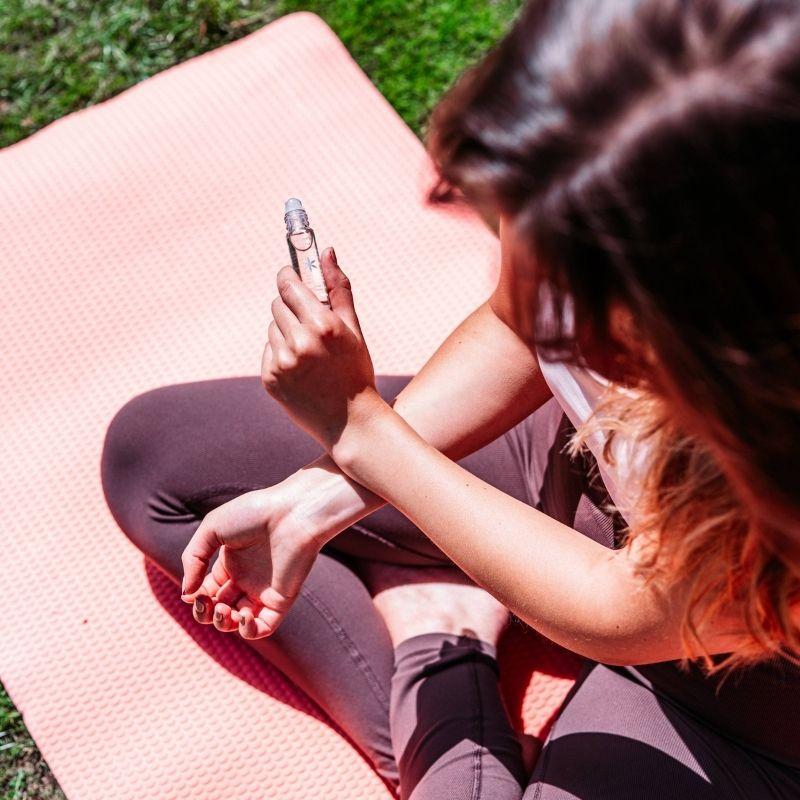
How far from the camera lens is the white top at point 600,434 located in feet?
2.77

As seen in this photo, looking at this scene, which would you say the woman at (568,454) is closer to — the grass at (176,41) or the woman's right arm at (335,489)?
the woman's right arm at (335,489)

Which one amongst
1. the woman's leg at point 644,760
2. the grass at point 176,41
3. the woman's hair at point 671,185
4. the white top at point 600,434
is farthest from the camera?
the grass at point 176,41

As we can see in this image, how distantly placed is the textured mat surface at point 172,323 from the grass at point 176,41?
0.20 m

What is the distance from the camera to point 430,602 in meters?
1.25

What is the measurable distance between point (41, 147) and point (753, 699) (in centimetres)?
143

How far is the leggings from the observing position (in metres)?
1.05

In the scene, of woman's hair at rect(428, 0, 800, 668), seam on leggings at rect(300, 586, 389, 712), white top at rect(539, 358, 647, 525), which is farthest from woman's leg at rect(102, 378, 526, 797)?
woman's hair at rect(428, 0, 800, 668)

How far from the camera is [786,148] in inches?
19.8

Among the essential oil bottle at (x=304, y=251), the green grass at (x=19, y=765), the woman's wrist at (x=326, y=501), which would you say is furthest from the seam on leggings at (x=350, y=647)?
the green grass at (x=19, y=765)

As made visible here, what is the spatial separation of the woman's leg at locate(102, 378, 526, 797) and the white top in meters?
0.26

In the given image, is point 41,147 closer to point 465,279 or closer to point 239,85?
point 239,85

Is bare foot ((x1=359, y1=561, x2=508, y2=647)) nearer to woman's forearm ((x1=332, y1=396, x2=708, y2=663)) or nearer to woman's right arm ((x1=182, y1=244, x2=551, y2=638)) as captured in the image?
woman's right arm ((x1=182, y1=244, x2=551, y2=638))

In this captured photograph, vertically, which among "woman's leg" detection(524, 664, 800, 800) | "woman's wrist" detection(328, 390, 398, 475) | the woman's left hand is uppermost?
the woman's left hand

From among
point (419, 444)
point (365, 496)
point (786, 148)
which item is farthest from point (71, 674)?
point (786, 148)
